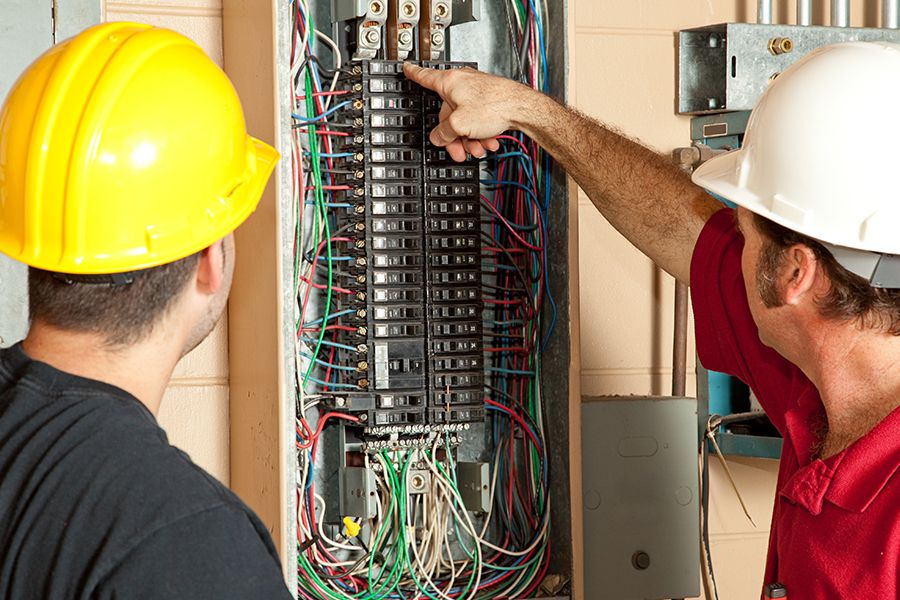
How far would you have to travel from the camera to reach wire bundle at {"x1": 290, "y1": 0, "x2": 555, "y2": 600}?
1941 millimetres

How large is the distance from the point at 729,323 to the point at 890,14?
3.47 feet

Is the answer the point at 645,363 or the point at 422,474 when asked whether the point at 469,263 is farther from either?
the point at 645,363

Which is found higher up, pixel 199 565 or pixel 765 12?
pixel 765 12

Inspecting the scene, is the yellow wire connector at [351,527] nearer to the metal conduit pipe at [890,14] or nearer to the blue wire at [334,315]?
the blue wire at [334,315]

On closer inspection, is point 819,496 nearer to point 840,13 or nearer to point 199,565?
point 199,565

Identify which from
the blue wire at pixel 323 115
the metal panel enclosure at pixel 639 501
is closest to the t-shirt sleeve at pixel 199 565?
the blue wire at pixel 323 115

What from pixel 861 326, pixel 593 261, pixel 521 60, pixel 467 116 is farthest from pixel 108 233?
pixel 593 261

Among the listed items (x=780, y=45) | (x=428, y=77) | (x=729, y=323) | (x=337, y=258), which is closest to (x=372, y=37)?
(x=428, y=77)

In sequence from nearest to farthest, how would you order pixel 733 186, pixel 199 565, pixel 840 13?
pixel 199 565 → pixel 733 186 → pixel 840 13

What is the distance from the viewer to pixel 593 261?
7.99 ft

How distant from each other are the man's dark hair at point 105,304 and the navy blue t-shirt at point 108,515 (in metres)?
0.07

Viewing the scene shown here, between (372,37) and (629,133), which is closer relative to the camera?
(372,37)

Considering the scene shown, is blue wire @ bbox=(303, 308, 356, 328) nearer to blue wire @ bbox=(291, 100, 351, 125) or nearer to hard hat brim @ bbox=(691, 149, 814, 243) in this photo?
blue wire @ bbox=(291, 100, 351, 125)

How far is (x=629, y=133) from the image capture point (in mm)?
2459
